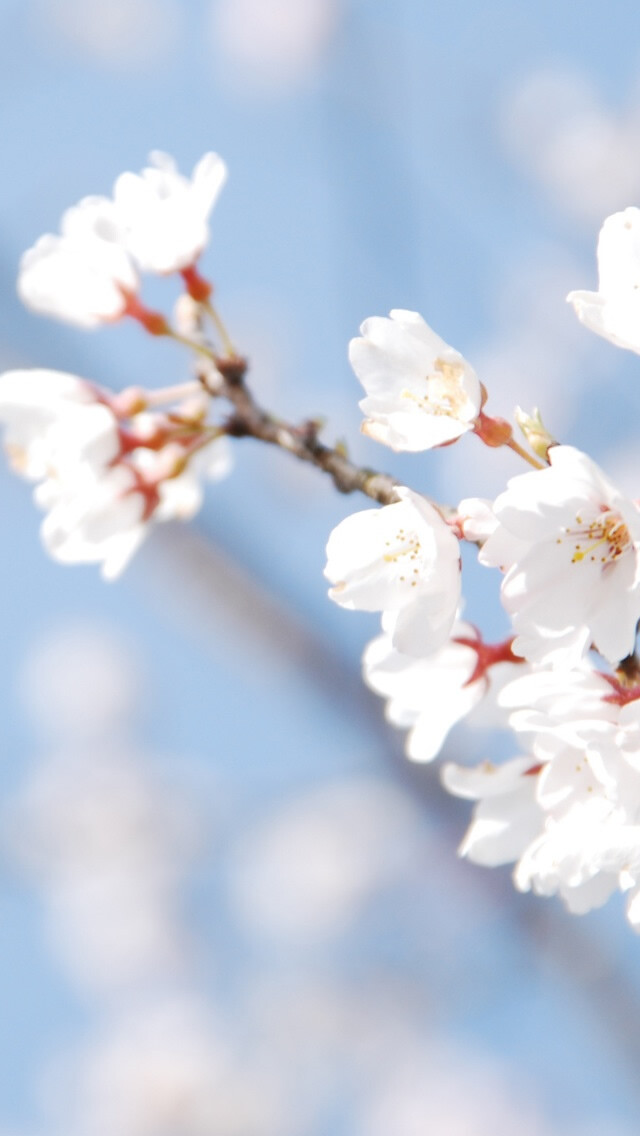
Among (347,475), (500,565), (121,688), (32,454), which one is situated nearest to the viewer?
(500,565)

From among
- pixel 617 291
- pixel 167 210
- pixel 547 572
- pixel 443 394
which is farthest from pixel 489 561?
pixel 167 210

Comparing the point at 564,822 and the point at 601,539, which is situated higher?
the point at 601,539

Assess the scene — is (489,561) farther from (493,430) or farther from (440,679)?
(440,679)

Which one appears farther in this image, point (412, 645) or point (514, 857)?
point (514, 857)

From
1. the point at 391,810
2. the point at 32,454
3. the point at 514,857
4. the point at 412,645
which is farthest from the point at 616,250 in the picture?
the point at 391,810

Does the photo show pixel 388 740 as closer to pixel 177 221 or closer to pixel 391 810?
pixel 177 221
